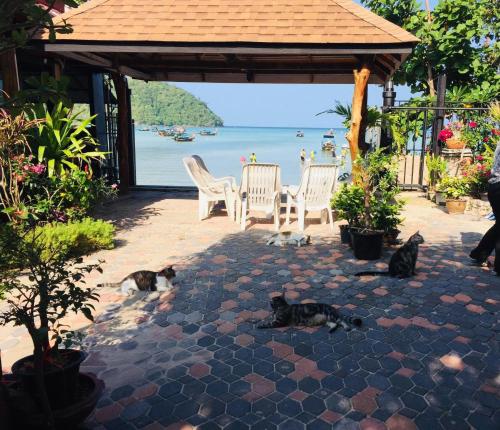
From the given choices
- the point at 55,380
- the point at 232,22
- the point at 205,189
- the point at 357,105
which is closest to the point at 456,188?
the point at 357,105

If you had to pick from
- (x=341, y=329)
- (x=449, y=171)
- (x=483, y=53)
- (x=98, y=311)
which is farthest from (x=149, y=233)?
(x=483, y=53)

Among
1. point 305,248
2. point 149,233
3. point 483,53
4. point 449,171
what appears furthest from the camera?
point 483,53

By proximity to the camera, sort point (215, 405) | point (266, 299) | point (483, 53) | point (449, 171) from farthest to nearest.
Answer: point (483, 53) → point (449, 171) → point (266, 299) → point (215, 405)

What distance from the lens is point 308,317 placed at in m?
4.04

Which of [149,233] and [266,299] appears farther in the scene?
[149,233]

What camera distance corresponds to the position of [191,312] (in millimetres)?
4344

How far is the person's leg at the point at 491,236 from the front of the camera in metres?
5.09

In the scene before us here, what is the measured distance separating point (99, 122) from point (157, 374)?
31.1ft

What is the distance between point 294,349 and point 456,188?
24.2ft

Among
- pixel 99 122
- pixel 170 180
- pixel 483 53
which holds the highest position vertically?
pixel 483 53

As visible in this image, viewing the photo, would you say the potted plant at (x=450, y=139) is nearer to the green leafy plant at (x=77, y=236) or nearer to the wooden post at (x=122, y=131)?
the wooden post at (x=122, y=131)

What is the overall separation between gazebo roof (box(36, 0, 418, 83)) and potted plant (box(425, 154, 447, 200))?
2.37 meters

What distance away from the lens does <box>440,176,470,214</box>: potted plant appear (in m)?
9.17

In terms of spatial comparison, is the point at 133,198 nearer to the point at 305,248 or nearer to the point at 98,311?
the point at 305,248
